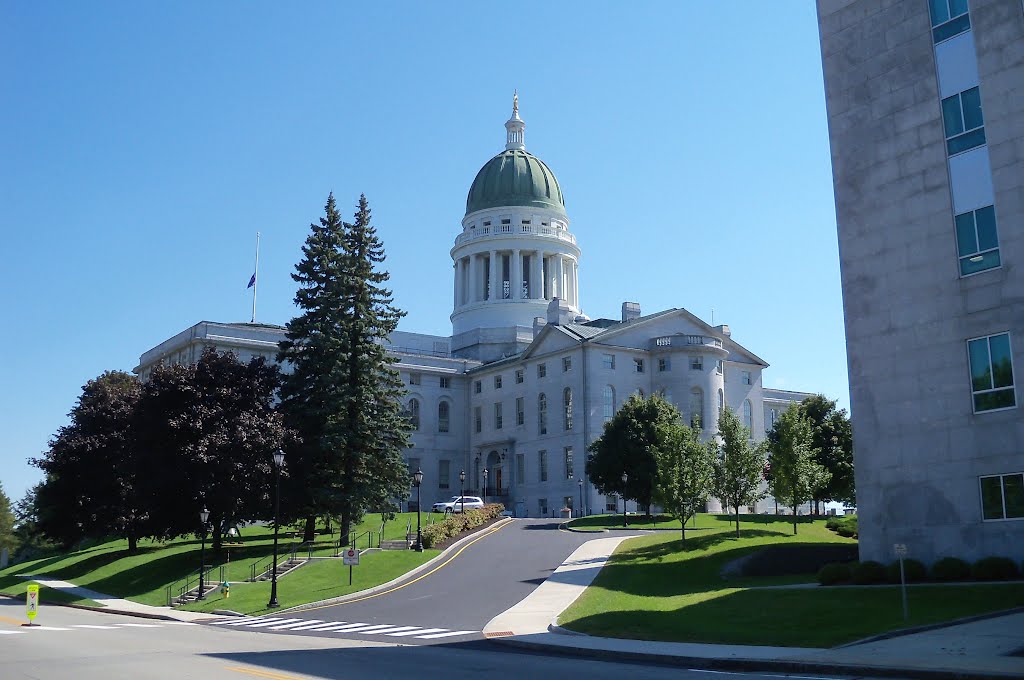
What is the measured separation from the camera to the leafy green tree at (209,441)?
163ft

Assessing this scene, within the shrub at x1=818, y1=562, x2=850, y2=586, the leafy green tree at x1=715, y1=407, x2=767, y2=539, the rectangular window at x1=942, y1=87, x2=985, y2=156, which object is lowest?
the shrub at x1=818, y1=562, x2=850, y2=586

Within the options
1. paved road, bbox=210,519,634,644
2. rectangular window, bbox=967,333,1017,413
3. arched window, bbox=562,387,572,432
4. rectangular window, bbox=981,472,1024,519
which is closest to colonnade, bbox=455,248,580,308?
arched window, bbox=562,387,572,432

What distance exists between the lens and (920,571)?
31656 mm

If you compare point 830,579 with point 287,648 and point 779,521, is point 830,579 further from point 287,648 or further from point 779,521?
point 779,521

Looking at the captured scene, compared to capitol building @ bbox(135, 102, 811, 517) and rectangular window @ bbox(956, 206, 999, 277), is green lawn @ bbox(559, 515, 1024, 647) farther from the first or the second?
capitol building @ bbox(135, 102, 811, 517)

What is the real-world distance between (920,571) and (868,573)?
5.28ft

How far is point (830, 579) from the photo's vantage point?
32719 mm

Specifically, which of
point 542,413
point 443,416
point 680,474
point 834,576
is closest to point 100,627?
point 834,576

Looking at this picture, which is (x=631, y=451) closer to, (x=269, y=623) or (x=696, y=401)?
(x=696, y=401)

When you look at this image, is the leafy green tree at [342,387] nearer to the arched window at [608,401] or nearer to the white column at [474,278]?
the arched window at [608,401]

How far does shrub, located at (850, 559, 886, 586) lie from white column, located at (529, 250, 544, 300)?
7877cm

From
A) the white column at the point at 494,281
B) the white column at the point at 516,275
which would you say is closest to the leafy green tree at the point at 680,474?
the white column at the point at 516,275

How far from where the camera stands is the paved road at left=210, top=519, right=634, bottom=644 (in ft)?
93.9

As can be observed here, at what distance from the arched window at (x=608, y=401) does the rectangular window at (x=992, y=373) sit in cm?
5197
